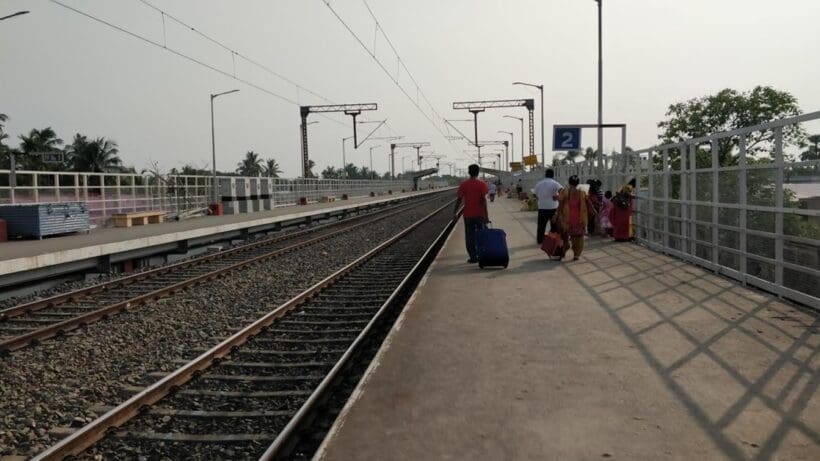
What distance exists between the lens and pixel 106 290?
1172cm

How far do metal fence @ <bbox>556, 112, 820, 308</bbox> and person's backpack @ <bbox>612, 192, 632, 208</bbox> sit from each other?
50.0 inches

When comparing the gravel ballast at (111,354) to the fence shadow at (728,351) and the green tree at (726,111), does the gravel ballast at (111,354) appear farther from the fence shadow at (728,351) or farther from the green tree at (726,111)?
the green tree at (726,111)

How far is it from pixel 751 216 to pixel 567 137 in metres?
13.6

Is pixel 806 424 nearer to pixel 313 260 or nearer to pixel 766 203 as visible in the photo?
pixel 766 203

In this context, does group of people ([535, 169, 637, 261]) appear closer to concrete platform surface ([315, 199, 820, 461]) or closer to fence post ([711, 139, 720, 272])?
fence post ([711, 139, 720, 272])

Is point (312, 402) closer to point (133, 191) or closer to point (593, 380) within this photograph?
point (593, 380)

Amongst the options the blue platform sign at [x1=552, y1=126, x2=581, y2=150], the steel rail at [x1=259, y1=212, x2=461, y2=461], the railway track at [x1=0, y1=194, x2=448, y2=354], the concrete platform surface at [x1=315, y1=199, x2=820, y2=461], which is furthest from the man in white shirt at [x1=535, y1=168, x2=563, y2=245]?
the blue platform sign at [x1=552, y1=126, x2=581, y2=150]

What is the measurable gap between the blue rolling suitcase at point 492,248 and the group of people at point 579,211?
1423 millimetres

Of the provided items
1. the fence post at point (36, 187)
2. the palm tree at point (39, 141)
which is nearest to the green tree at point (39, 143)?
the palm tree at point (39, 141)

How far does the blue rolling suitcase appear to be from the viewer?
1180 cm

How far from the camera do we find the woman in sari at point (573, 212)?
1239 cm

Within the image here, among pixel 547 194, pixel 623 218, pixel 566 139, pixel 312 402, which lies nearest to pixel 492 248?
pixel 547 194

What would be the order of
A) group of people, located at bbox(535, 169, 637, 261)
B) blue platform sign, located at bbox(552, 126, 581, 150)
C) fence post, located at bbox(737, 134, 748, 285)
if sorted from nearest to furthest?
fence post, located at bbox(737, 134, 748, 285) < group of people, located at bbox(535, 169, 637, 261) < blue platform sign, located at bbox(552, 126, 581, 150)

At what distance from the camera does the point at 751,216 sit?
9.29 metres
